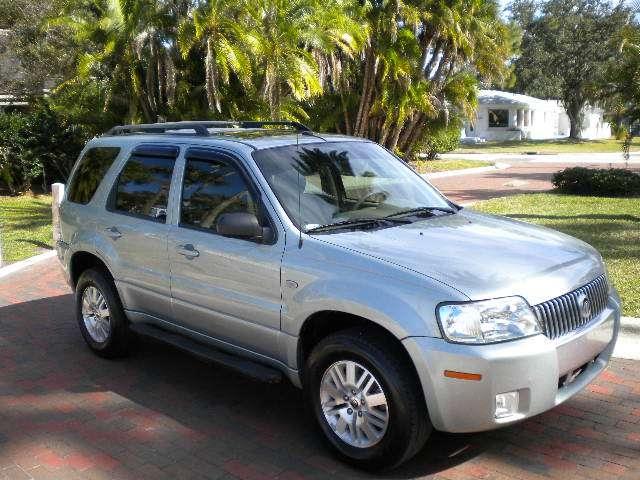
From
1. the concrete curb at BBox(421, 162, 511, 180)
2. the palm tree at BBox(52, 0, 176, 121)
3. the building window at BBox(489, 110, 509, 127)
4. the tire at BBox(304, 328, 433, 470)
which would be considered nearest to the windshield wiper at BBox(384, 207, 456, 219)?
the tire at BBox(304, 328, 433, 470)

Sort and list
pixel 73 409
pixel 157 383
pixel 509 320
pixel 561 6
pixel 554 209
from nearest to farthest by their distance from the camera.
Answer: pixel 509 320 < pixel 73 409 < pixel 157 383 < pixel 554 209 < pixel 561 6

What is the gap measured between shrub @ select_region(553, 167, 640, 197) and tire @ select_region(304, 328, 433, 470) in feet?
49.3

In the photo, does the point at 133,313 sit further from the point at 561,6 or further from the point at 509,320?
the point at 561,6

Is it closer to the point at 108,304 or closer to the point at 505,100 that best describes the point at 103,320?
the point at 108,304

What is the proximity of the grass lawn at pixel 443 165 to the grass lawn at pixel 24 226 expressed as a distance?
47.1ft

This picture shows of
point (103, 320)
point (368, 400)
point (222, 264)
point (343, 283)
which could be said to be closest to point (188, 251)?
point (222, 264)

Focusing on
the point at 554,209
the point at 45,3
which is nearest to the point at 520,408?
the point at 554,209

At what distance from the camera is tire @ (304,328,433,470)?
149 inches

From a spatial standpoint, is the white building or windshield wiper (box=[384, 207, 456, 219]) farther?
the white building

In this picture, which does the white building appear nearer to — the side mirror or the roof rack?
the roof rack

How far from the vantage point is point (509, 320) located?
12.0ft

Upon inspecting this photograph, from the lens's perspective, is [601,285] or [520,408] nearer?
[520,408]

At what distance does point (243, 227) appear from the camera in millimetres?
4414

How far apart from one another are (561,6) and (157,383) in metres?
57.5
